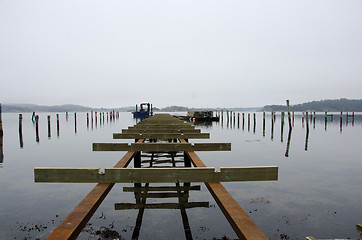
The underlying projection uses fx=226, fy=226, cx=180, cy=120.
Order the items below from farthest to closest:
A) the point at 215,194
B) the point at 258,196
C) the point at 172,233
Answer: the point at 258,196 < the point at 172,233 < the point at 215,194

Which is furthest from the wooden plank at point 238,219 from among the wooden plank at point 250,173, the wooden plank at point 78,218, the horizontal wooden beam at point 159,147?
the horizontal wooden beam at point 159,147

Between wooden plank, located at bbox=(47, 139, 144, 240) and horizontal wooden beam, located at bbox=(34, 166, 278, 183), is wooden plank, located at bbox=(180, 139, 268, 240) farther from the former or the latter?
wooden plank, located at bbox=(47, 139, 144, 240)

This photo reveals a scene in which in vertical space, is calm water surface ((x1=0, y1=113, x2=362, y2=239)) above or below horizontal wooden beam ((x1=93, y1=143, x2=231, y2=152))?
below

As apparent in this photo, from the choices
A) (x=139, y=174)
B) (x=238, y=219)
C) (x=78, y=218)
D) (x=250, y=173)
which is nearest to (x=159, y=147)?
(x=139, y=174)

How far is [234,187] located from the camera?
35.7 ft

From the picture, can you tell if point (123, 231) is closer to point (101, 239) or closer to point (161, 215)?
point (101, 239)

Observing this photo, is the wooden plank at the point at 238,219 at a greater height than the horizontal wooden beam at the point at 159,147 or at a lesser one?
lesser

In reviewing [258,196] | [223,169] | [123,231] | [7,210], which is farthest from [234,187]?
[7,210]

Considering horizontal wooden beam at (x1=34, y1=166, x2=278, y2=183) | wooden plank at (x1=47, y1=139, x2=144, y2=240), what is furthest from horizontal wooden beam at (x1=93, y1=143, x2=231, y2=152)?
wooden plank at (x1=47, y1=139, x2=144, y2=240)

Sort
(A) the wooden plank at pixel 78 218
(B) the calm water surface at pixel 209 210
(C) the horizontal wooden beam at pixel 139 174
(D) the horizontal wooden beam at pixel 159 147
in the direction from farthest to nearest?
(D) the horizontal wooden beam at pixel 159 147
(B) the calm water surface at pixel 209 210
(C) the horizontal wooden beam at pixel 139 174
(A) the wooden plank at pixel 78 218

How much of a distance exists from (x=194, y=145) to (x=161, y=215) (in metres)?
2.86

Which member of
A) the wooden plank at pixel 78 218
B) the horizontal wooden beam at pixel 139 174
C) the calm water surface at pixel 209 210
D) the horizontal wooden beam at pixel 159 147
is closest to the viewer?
the wooden plank at pixel 78 218

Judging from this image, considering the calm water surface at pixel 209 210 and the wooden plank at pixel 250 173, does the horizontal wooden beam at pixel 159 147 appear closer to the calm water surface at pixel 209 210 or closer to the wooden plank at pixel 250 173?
the calm water surface at pixel 209 210

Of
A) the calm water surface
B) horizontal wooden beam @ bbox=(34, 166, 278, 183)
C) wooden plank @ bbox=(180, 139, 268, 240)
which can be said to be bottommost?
the calm water surface
